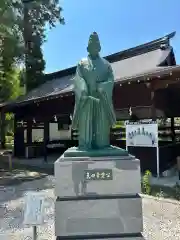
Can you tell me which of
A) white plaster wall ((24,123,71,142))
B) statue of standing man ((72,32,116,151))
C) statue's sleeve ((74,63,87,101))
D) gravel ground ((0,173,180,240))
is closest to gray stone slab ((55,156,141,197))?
statue of standing man ((72,32,116,151))

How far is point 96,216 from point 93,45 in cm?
230

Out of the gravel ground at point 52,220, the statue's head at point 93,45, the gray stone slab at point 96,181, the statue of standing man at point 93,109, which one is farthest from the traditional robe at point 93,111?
the gravel ground at point 52,220

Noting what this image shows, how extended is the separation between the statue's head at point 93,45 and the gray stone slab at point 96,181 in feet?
5.24

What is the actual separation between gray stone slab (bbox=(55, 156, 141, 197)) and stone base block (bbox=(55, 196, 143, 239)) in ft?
0.35

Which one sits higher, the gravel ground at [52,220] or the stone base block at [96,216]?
the stone base block at [96,216]

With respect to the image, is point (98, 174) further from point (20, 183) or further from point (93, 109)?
point (20, 183)

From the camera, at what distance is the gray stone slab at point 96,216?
11.4 ft

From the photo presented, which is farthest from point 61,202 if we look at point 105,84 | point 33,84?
point 33,84

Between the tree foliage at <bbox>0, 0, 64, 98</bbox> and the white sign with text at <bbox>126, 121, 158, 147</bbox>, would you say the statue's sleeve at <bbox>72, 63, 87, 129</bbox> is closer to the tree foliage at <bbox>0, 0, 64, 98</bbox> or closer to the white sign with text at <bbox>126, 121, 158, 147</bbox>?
the white sign with text at <bbox>126, 121, 158, 147</bbox>

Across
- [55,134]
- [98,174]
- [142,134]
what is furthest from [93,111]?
[55,134]

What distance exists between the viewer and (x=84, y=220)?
3.49 m

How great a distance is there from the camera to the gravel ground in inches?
177

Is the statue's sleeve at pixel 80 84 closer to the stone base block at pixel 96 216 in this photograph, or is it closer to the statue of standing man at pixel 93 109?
the statue of standing man at pixel 93 109

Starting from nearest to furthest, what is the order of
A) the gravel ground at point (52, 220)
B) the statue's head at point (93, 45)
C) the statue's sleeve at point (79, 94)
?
the statue's sleeve at point (79, 94) < the statue's head at point (93, 45) < the gravel ground at point (52, 220)
